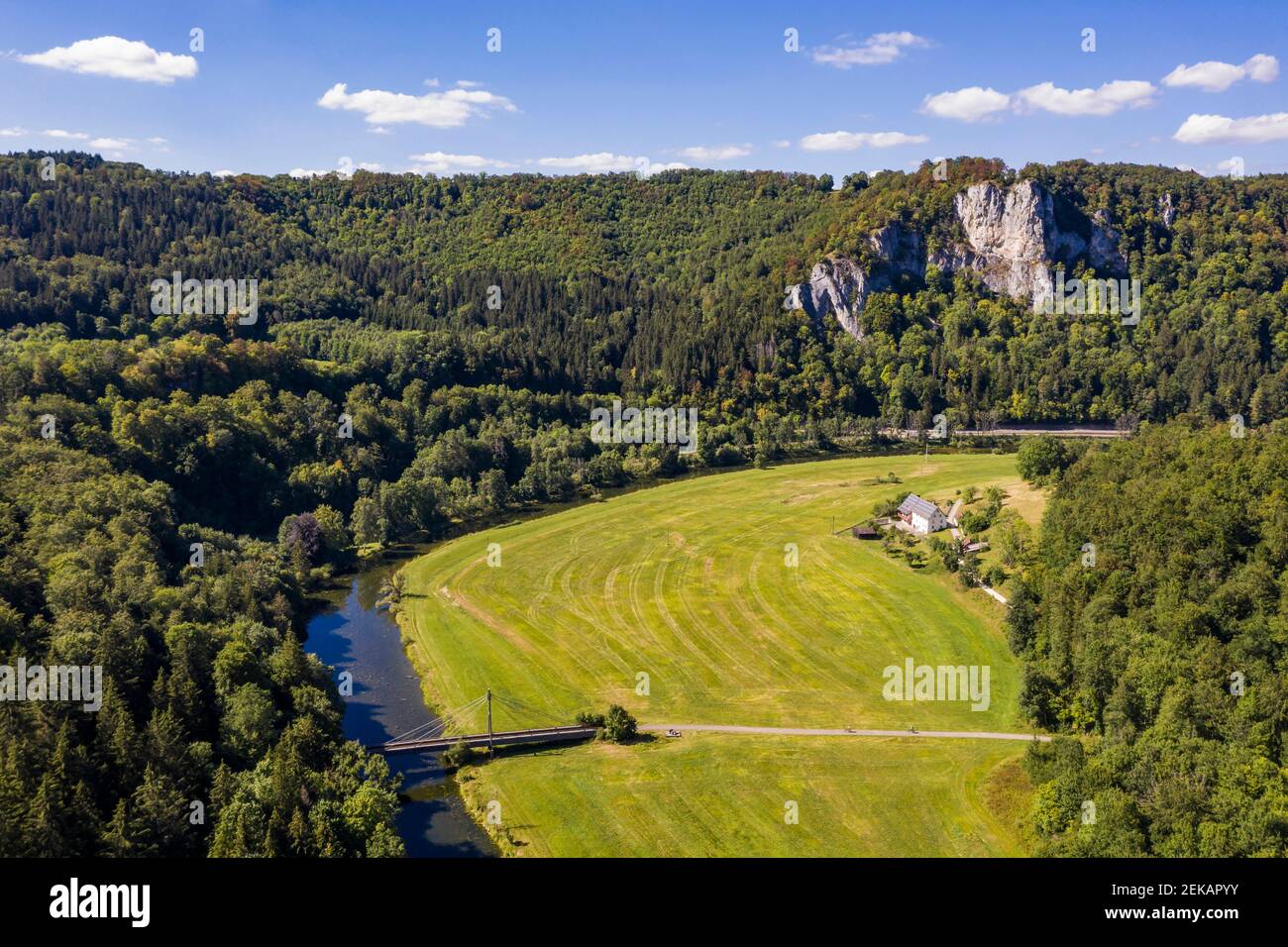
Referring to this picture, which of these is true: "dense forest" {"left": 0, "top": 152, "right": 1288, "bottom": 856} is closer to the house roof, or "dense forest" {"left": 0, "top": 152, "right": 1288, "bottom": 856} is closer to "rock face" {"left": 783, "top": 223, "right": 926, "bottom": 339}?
"rock face" {"left": 783, "top": 223, "right": 926, "bottom": 339}

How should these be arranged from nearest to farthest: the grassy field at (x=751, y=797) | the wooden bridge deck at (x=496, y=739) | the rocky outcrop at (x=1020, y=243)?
the grassy field at (x=751, y=797)
the wooden bridge deck at (x=496, y=739)
the rocky outcrop at (x=1020, y=243)

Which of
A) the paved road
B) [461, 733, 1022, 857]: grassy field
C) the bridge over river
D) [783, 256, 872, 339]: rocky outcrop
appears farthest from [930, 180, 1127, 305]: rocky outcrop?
the bridge over river

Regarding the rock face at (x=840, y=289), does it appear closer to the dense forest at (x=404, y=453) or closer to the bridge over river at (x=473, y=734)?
the dense forest at (x=404, y=453)

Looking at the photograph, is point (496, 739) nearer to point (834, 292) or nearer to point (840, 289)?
point (834, 292)

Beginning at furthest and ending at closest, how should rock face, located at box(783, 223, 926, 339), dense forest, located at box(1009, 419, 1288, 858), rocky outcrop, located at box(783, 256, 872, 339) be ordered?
rocky outcrop, located at box(783, 256, 872, 339), rock face, located at box(783, 223, 926, 339), dense forest, located at box(1009, 419, 1288, 858)

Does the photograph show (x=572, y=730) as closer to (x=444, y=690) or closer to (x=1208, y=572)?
(x=444, y=690)

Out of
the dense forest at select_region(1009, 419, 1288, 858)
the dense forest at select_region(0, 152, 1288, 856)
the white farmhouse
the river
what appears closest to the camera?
the dense forest at select_region(1009, 419, 1288, 858)

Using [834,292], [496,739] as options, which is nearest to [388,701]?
[496,739]

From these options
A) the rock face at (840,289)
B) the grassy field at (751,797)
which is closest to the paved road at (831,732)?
the grassy field at (751,797)
